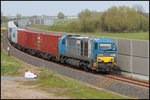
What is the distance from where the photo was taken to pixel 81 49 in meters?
21.8

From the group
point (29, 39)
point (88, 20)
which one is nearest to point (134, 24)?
point (88, 20)

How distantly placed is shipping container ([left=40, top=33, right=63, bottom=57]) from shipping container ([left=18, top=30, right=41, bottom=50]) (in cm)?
197

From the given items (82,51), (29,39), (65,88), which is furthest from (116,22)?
(65,88)

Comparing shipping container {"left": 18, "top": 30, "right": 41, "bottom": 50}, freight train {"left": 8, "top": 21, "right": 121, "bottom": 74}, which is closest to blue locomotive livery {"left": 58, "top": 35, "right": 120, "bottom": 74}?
freight train {"left": 8, "top": 21, "right": 121, "bottom": 74}

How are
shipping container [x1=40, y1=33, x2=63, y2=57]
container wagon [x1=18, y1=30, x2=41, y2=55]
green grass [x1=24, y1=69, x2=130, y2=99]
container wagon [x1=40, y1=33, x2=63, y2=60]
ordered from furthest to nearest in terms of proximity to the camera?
1. container wagon [x1=18, y1=30, x2=41, y2=55]
2. container wagon [x1=40, y1=33, x2=63, y2=60]
3. shipping container [x1=40, y1=33, x2=63, y2=57]
4. green grass [x1=24, y1=69, x2=130, y2=99]

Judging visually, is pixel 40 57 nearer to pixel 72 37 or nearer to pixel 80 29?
pixel 72 37

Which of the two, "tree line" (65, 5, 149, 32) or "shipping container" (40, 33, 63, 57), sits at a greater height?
"tree line" (65, 5, 149, 32)

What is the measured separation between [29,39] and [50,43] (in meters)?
7.50

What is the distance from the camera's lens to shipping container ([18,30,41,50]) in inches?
1267

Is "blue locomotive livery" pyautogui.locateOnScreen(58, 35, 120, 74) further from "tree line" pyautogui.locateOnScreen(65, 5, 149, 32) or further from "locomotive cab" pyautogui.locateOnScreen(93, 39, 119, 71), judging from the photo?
"tree line" pyautogui.locateOnScreen(65, 5, 149, 32)

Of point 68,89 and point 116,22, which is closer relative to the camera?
point 68,89

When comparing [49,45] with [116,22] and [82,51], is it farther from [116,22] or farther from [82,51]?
[116,22]

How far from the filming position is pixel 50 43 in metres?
27.7

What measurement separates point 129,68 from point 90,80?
154 inches
